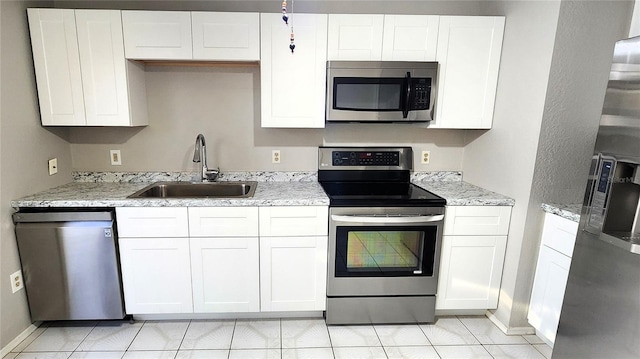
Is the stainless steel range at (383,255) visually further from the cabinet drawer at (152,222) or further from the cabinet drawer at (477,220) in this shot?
the cabinet drawer at (152,222)

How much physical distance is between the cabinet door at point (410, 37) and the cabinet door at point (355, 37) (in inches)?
2.1

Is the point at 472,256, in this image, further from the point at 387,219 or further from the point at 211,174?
the point at 211,174

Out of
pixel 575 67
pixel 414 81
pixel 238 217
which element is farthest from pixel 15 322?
pixel 575 67

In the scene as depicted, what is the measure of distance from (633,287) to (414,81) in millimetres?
1493

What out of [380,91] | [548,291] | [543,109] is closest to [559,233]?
[548,291]

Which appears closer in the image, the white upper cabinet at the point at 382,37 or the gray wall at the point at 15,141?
the gray wall at the point at 15,141

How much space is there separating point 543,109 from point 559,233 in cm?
69

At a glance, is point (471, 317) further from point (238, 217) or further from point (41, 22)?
point (41, 22)

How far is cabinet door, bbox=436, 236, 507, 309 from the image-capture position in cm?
216

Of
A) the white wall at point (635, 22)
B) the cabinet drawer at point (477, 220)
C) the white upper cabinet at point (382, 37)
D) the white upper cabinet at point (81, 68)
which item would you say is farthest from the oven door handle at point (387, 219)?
the white upper cabinet at point (81, 68)

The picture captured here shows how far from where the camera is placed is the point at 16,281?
1975 mm

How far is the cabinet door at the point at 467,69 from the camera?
2.17m

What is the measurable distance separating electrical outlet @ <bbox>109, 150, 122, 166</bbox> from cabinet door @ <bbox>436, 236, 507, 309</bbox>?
239cm

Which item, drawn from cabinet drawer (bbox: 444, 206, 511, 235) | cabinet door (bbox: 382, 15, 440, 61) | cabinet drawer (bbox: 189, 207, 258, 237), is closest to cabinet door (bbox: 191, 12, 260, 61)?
cabinet door (bbox: 382, 15, 440, 61)
